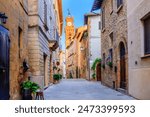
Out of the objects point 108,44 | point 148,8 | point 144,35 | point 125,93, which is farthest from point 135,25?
point 108,44

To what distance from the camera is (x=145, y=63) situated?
9031 mm

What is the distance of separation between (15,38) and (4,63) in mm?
1747

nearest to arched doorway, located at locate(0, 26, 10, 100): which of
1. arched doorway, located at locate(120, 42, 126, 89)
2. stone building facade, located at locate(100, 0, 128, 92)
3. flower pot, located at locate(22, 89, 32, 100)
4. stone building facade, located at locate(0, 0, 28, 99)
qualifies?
stone building facade, located at locate(0, 0, 28, 99)

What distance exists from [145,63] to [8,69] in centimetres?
400

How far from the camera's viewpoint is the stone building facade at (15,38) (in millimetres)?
7828

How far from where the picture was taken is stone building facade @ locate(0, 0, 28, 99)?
783 cm

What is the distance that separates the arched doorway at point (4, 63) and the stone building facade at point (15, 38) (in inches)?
14.8

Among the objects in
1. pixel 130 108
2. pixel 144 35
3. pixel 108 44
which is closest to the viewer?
pixel 130 108

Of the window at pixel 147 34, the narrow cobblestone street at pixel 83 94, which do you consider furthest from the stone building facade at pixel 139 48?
the narrow cobblestone street at pixel 83 94

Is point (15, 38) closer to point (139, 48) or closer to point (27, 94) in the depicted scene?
point (27, 94)

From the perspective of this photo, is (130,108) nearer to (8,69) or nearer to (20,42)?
(8,69)

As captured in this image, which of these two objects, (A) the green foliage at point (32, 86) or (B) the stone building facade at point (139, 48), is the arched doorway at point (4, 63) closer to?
(A) the green foliage at point (32, 86)

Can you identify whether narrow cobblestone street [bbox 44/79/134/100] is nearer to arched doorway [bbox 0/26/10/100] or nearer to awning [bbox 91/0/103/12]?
arched doorway [bbox 0/26/10/100]

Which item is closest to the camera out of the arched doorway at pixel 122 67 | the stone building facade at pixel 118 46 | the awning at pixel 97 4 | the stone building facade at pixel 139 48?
the stone building facade at pixel 139 48
